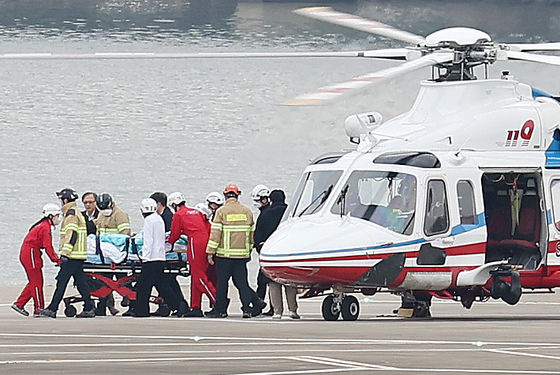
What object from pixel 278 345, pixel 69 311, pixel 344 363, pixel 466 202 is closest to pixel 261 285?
pixel 69 311

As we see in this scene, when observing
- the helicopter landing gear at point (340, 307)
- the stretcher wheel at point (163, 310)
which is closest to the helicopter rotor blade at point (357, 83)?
the helicopter landing gear at point (340, 307)

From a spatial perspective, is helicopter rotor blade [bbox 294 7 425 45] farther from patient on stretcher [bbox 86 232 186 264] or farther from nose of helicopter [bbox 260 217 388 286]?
patient on stretcher [bbox 86 232 186 264]

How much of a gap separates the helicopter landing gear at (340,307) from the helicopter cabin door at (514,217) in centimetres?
170

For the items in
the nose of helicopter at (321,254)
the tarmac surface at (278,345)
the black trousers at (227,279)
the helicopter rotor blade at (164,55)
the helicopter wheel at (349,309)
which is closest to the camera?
the tarmac surface at (278,345)

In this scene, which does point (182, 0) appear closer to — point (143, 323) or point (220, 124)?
point (220, 124)

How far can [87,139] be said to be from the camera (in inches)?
1753

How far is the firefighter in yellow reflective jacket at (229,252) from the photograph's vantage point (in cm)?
1442

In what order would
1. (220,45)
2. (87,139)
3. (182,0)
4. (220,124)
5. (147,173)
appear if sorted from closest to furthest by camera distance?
(147,173), (87,139), (220,124), (220,45), (182,0)

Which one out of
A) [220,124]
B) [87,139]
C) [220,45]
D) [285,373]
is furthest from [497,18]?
[285,373]

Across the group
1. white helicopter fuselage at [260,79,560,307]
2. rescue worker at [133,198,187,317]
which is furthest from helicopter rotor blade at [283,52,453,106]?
rescue worker at [133,198,187,317]

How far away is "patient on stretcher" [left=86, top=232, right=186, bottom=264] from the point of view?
48.2 feet

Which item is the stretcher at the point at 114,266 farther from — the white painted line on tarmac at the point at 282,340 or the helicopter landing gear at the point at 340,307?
the white painted line on tarmac at the point at 282,340

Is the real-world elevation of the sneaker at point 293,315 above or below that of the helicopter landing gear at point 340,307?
below

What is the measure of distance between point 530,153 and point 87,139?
1244 inches
